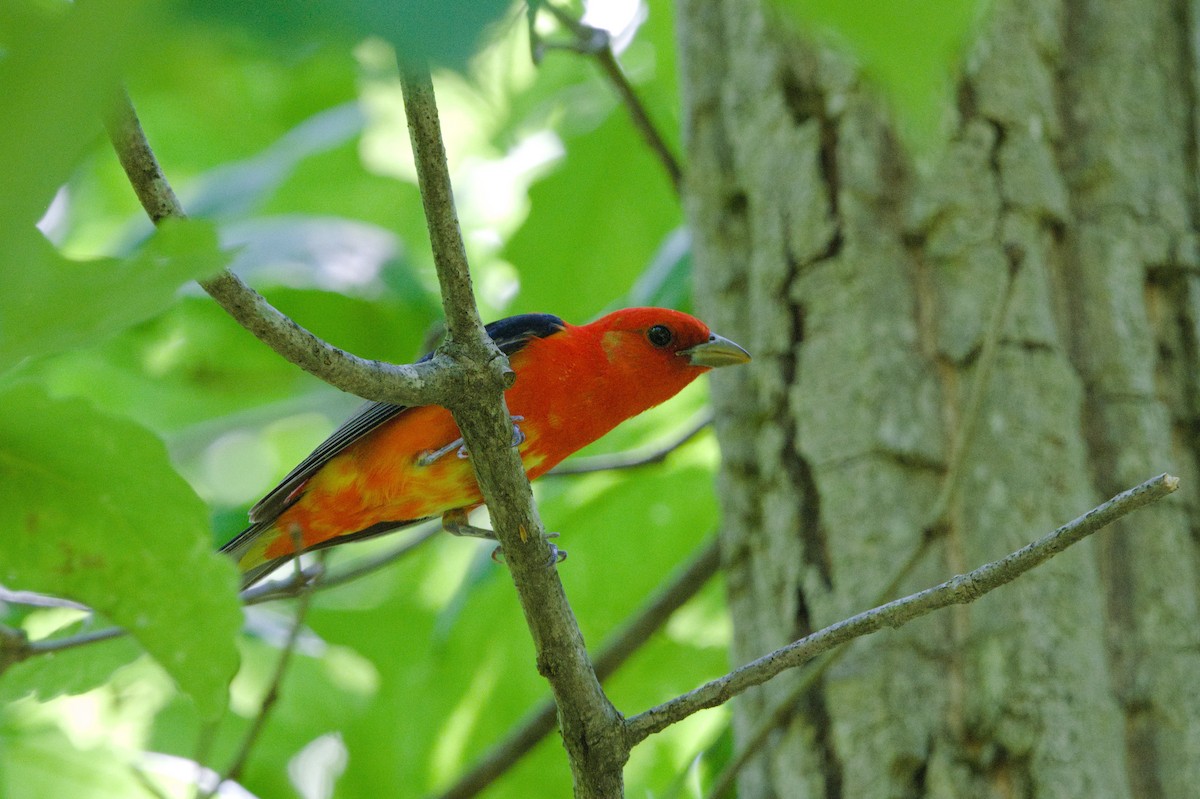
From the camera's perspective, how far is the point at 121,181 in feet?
24.0

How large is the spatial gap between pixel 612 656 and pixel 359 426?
1.22 meters

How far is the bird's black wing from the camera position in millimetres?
4203

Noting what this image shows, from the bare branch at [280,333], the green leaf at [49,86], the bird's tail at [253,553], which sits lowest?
the green leaf at [49,86]

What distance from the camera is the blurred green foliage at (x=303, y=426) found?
162 cm

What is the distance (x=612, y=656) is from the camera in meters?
4.17

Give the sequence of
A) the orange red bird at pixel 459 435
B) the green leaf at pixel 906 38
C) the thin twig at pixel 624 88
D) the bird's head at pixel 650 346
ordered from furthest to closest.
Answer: the bird's head at pixel 650 346 → the orange red bird at pixel 459 435 → the thin twig at pixel 624 88 → the green leaf at pixel 906 38

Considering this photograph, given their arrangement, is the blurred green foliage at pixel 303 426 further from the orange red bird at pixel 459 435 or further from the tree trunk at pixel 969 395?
the tree trunk at pixel 969 395

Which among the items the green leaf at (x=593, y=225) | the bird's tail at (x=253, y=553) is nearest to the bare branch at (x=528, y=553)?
the bird's tail at (x=253, y=553)

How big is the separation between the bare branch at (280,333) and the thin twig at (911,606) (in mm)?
763

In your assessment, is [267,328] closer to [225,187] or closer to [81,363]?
[225,187]

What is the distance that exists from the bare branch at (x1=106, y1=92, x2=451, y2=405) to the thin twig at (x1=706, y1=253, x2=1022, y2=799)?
147 cm

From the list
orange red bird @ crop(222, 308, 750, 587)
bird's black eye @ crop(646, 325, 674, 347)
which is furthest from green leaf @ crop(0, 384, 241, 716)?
bird's black eye @ crop(646, 325, 674, 347)

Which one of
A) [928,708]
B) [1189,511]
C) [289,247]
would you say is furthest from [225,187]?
[1189,511]

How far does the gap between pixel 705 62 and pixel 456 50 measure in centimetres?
380
